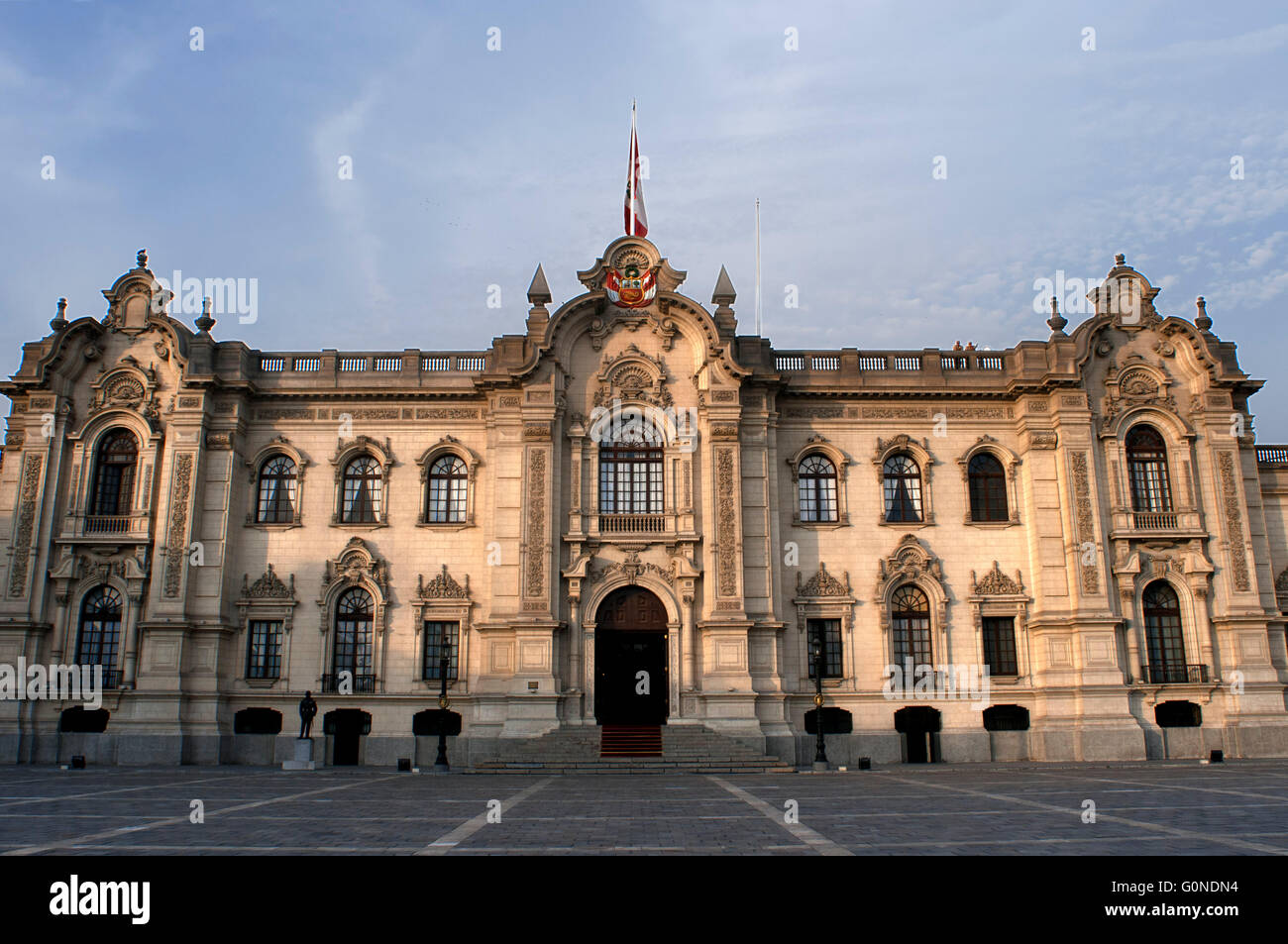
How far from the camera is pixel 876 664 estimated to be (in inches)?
1265

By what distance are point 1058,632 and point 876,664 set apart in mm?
5781

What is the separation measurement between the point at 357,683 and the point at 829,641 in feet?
50.5

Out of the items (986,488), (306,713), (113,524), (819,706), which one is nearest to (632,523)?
(819,706)

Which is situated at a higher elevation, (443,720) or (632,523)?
(632,523)

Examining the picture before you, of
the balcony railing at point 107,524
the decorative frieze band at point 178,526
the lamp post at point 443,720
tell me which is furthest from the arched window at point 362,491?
the balcony railing at point 107,524

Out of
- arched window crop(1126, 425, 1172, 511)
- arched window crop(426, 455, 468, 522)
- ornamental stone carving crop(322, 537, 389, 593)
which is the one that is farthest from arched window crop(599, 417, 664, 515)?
arched window crop(1126, 425, 1172, 511)

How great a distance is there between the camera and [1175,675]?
31688 millimetres

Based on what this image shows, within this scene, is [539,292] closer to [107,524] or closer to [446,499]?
[446,499]

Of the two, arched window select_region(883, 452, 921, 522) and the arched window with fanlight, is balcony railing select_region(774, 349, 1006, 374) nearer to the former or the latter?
arched window select_region(883, 452, 921, 522)

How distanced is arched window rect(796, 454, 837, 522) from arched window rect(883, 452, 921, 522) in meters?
1.83

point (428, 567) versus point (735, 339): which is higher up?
point (735, 339)
